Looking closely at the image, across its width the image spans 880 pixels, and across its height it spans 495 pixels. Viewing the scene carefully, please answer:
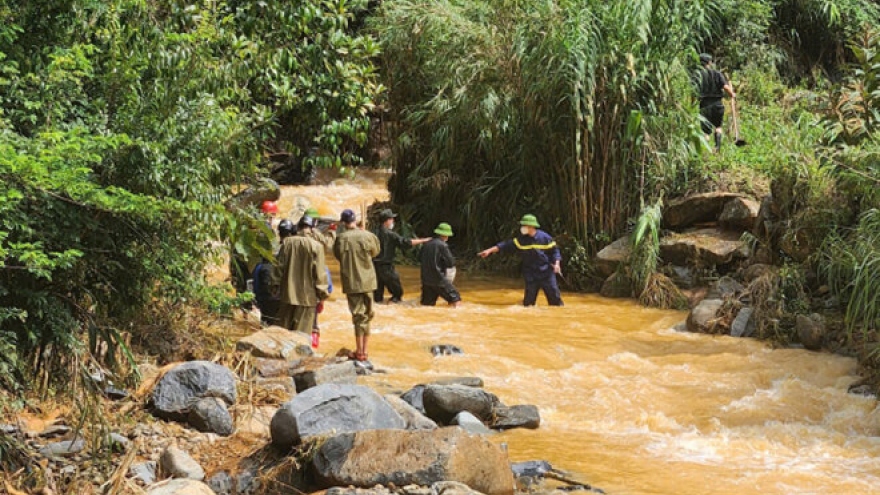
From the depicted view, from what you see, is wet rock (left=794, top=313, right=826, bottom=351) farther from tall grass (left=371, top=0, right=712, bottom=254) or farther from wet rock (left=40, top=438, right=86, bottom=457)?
wet rock (left=40, top=438, right=86, bottom=457)

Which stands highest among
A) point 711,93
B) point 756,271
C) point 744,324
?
point 711,93

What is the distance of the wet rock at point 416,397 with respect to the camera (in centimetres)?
863

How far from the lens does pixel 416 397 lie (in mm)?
8805

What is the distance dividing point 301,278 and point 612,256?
600 centimetres

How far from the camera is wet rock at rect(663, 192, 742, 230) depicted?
583 inches

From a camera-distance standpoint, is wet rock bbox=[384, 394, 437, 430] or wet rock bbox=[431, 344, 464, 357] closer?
wet rock bbox=[384, 394, 437, 430]

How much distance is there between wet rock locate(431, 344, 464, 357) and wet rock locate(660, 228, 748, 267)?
4.67 meters

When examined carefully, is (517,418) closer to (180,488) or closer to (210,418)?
(210,418)

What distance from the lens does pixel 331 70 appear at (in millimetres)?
9211

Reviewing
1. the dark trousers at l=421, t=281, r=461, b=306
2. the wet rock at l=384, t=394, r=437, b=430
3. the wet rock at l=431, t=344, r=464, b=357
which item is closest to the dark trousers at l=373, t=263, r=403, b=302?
the dark trousers at l=421, t=281, r=461, b=306

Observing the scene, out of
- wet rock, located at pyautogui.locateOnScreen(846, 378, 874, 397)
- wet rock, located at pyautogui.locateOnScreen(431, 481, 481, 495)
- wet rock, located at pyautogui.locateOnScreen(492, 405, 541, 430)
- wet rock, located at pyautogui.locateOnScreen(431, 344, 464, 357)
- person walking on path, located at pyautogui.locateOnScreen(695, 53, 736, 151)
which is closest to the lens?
wet rock, located at pyautogui.locateOnScreen(431, 481, 481, 495)

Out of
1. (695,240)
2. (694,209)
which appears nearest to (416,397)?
(695,240)

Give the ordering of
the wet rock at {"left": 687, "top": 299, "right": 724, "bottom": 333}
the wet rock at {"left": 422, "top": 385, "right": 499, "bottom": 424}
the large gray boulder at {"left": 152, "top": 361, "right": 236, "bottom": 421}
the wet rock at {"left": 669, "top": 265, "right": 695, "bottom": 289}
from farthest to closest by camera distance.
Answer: the wet rock at {"left": 669, "top": 265, "right": 695, "bottom": 289} → the wet rock at {"left": 687, "top": 299, "right": 724, "bottom": 333} → the wet rock at {"left": 422, "top": 385, "right": 499, "bottom": 424} → the large gray boulder at {"left": 152, "top": 361, "right": 236, "bottom": 421}

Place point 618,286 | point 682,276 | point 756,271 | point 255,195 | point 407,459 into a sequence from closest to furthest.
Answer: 1. point 407,459
2. point 756,271
3. point 682,276
4. point 618,286
5. point 255,195
